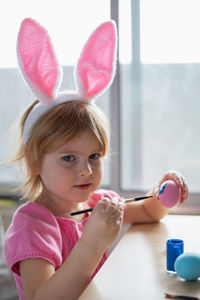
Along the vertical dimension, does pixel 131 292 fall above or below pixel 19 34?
below

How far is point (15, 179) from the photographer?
215cm

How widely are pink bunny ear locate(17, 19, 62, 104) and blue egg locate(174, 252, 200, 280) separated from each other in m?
0.54

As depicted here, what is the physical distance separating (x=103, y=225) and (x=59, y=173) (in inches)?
8.7

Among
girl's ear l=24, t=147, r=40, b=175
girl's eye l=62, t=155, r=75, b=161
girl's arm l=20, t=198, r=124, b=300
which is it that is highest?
girl's eye l=62, t=155, r=75, b=161

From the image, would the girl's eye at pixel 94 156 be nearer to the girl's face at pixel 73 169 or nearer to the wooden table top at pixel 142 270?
the girl's face at pixel 73 169

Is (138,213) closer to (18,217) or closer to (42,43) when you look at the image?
(18,217)

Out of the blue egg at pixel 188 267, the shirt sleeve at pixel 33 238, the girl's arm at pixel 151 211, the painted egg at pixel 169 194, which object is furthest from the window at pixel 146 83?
the blue egg at pixel 188 267

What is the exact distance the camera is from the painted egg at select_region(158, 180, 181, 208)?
1239mm

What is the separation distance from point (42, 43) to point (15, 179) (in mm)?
1142

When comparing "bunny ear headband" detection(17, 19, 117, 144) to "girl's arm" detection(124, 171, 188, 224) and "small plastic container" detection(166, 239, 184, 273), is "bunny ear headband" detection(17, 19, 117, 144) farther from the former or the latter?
"small plastic container" detection(166, 239, 184, 273)

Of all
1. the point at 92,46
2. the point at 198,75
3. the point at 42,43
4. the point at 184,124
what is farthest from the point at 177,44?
the point at 42,43

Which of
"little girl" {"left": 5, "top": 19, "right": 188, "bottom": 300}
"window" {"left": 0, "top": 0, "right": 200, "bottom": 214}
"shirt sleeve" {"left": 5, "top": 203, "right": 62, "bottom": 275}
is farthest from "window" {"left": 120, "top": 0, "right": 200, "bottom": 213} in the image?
"shirt sleeve" {"left": 5, "top": 203, "right": 62, "bottom": 275}

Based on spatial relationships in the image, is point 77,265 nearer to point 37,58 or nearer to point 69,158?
point 69,158

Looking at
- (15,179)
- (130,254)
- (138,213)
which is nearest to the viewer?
(130,254)
